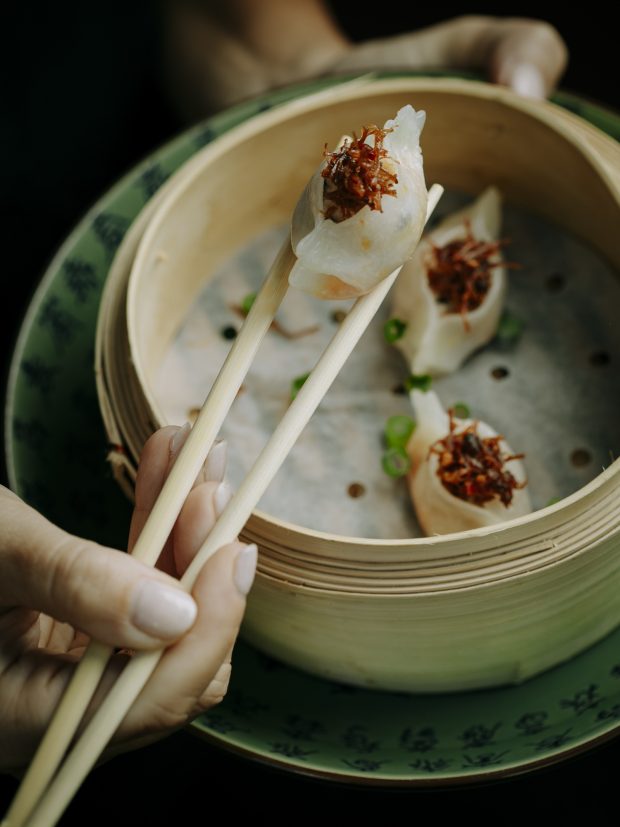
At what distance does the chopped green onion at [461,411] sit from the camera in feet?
4.76

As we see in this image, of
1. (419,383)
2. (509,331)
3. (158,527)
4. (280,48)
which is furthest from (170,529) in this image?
(280,48)

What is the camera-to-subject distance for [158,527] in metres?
0.92

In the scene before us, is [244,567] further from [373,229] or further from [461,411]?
[461,411]

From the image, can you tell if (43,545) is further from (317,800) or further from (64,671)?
(317,800)

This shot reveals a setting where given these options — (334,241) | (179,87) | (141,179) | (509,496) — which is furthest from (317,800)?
(179,87)

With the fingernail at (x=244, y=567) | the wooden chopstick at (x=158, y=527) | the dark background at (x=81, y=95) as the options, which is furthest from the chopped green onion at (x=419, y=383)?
the dark background at (x=81, y=95)

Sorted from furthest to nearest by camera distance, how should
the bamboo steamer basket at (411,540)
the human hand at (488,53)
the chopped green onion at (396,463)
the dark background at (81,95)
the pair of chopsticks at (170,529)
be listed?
1. the dark background at (81,95)
2. the human hand at (488,53)
3. the chopped green onion at (396,463)
4. the bamboo steamer basket at (411,540)
5. the pair of chopsticks at (170,529)

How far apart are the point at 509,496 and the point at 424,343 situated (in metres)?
0.30

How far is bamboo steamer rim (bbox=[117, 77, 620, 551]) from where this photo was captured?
3.43 feet

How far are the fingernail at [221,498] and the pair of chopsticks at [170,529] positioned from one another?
0.08 feet

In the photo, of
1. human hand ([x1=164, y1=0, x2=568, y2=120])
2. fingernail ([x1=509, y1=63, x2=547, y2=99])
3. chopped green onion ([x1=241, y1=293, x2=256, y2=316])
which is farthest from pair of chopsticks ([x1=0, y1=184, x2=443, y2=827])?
human hand ([x1=164, y1=0, x2=568, y2=120])

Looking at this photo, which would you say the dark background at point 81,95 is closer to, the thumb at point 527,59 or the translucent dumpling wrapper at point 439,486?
the thumb at point 527,59

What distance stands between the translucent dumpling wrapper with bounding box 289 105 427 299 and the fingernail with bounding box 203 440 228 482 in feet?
0.75

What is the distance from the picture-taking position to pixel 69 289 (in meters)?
1.62
